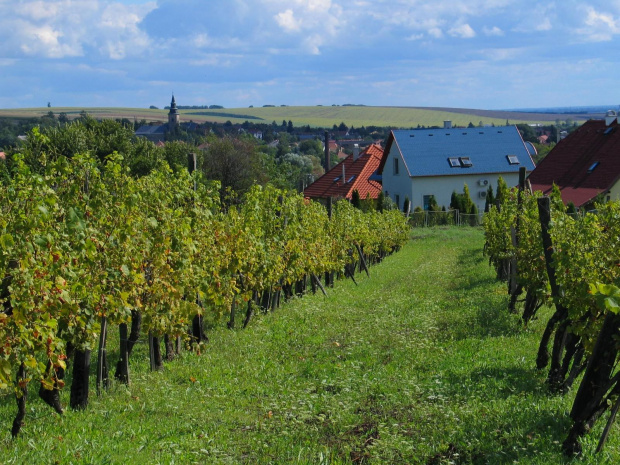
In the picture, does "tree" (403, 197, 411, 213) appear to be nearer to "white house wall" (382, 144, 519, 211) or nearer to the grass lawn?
"white house wall" (382, 144, 519, 211)

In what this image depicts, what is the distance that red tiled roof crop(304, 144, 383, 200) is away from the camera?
168 ft

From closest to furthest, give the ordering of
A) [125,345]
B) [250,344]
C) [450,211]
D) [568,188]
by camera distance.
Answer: [125,345] → [250,344] → [568,188] → [450,211]

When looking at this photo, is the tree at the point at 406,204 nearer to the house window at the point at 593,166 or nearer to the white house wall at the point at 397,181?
the white house wall at the point at 397,181

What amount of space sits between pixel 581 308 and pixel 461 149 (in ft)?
148

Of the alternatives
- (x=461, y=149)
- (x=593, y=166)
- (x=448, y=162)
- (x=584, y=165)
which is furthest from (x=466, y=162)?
(x=593, y=166)

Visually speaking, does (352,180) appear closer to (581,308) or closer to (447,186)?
(447,186)

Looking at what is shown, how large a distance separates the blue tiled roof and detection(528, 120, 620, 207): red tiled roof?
7.99 m

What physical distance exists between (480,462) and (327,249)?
458 inches

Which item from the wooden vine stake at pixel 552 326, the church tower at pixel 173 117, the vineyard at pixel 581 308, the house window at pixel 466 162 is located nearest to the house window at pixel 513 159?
the house window at pixel 466 162

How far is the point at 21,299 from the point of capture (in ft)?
18.3

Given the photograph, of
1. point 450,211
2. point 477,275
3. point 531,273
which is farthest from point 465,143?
point 531,273

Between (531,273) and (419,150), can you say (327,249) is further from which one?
(419,150)

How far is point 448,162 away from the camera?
4941 centimetres

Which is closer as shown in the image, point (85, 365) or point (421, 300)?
point (85, 365)
